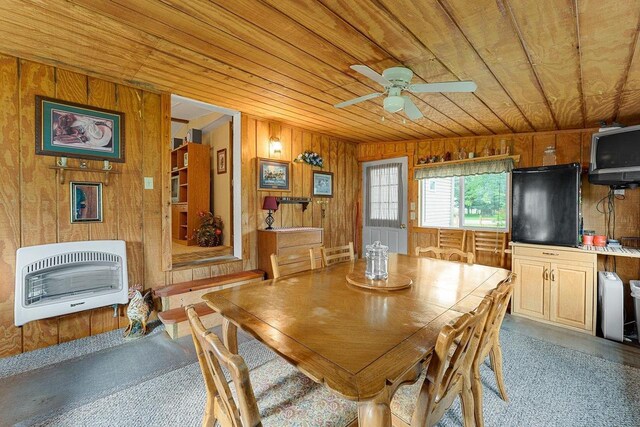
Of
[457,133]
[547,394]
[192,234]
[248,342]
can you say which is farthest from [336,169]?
[547,394]

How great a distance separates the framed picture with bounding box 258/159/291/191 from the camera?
3.94 m

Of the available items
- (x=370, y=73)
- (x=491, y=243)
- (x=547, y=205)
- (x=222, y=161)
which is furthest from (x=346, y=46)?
(x=222, y=161)

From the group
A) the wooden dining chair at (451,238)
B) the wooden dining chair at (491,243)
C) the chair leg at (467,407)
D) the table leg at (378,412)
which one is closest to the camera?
the table leg at (378,412)

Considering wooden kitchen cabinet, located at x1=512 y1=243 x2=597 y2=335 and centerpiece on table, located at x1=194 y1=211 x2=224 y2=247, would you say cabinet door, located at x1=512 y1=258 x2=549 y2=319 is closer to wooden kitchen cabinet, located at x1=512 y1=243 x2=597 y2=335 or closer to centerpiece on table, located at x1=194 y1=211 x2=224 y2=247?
wooden kitchen cabinet, located at x1=512 y1=243 x2=597 y2=335

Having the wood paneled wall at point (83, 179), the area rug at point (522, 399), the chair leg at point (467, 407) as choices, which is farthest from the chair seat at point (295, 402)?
the wood paneled wall at point (83, 179)

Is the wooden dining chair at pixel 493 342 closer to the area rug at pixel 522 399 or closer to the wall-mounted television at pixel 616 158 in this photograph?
the area rug at pixel 522 399

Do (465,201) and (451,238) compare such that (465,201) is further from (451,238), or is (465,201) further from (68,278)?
(68,278)

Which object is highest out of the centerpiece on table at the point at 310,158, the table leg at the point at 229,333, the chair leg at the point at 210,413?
the centerpiece on table at the point at 310,158

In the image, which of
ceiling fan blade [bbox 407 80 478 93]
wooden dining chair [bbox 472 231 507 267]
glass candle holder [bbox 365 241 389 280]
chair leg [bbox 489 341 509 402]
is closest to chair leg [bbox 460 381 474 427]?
chair leg [bbox 489 341 509 402]

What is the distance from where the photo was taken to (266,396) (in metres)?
1.25

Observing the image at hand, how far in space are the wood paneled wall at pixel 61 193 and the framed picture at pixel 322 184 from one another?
2.24 meters

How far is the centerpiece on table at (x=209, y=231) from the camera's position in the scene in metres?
4.74

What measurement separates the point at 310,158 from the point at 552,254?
322cm

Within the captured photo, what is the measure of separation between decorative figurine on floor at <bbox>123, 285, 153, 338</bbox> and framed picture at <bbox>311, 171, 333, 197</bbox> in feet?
8.76
